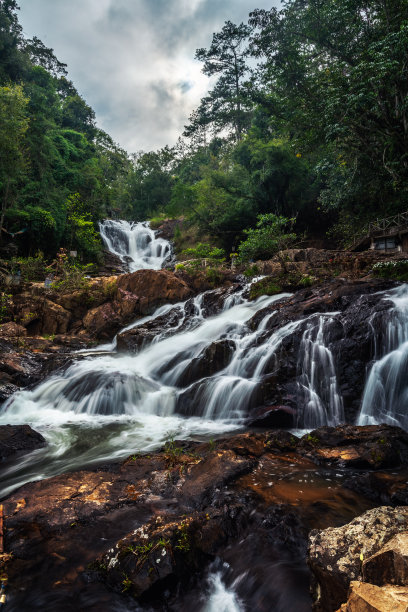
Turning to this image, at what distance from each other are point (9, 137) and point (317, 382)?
65.1 feet

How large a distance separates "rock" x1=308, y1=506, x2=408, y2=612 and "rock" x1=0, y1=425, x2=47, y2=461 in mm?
4973

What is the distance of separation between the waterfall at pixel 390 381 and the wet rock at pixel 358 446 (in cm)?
109

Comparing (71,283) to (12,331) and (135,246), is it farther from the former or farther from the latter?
(135,246)

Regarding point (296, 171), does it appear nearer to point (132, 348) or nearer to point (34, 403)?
point (132, 348)

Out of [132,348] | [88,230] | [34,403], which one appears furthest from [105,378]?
[88,230]

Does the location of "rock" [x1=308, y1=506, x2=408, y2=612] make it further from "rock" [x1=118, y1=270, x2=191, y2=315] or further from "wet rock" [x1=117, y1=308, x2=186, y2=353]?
"rock" [x1=118, y1=270, x2=191, y2=315]

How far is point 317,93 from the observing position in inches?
580

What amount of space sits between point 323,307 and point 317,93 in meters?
12.6

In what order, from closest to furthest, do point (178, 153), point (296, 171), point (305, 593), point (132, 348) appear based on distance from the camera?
point (305, 593), point (132, 348), point (296, 171), point (178, 153)

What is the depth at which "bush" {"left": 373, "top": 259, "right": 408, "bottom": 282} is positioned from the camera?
27.5ft

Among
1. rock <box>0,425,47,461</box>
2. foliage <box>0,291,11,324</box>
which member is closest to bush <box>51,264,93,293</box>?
foliage <box>0,291,11,324</box>

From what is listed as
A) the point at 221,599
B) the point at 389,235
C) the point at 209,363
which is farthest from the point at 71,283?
the point at 389,235

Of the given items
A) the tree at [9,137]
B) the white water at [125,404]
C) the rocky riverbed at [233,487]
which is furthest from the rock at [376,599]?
the tree at [9,137]

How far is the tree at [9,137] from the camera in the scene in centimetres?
1672
